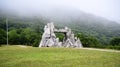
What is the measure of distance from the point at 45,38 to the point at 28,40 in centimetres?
3328

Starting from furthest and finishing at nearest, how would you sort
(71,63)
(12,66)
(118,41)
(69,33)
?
(118,41) < (69,33) < (71,63) < (12,66)

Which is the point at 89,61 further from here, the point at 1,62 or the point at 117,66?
the point at 1,62

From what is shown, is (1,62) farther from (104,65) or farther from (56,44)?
(56,44)

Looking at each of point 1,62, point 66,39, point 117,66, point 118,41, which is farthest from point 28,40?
point 117,66

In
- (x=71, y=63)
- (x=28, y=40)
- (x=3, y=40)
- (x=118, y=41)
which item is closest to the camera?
(x=71, y=63)

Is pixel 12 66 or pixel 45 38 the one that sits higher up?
pixel 45 38

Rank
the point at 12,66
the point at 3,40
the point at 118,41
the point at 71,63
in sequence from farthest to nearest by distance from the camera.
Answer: the point at 118,41 < the point at 3,40 < the point at 71,63 < the point at 12,66

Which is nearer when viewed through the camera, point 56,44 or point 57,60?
point 57,60

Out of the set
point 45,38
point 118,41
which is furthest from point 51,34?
point 118,41

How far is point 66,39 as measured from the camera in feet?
164

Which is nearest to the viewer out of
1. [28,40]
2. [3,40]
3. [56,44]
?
[56,44]

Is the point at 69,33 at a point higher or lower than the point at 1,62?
higher

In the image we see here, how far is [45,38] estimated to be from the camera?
147 feet

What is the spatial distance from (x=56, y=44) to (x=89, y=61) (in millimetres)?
22614
